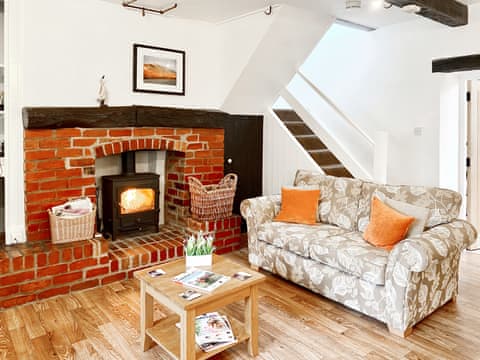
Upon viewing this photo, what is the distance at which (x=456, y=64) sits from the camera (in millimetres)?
4090

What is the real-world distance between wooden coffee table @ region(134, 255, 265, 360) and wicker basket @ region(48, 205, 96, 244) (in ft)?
4.03

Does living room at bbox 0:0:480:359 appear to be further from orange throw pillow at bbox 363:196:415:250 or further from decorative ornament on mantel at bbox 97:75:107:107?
orange throw pillow at bbox 363:196:415:250

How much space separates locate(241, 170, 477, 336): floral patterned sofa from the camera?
2.54 meters

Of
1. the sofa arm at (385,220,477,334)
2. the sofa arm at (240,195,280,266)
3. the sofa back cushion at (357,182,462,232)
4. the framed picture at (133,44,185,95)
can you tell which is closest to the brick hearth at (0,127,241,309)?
the framed picture at (133,44,185,95)

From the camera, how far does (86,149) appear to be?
11.7 ft

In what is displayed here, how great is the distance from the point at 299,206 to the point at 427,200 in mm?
1113

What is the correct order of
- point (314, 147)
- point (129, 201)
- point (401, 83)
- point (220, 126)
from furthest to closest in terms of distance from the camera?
point (314, 147) < point (401, 83) < point (220, 126) < point (129, 201)

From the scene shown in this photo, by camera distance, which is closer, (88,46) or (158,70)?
(88,46)

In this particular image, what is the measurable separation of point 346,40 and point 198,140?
8.33 feet

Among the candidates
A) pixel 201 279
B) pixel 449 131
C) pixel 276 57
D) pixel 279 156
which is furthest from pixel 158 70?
pixel 449 131

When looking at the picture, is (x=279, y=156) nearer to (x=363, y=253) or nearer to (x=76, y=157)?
(x=363, y=253)

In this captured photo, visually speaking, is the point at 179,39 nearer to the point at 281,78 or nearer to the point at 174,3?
the point at 174,3

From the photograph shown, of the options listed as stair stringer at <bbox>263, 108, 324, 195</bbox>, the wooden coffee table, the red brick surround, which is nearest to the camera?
the wooden coffee table

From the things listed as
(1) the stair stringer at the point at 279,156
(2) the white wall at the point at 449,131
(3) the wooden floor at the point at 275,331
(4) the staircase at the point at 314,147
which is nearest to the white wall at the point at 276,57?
(1) the stair stringer at the point at 279,156
